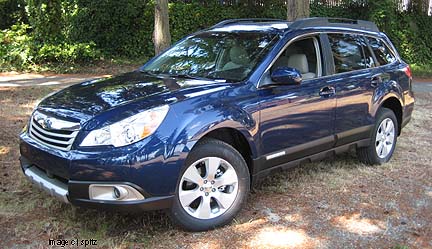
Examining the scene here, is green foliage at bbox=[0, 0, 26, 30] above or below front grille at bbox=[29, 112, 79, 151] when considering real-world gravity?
above

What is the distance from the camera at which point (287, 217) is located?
174 inches

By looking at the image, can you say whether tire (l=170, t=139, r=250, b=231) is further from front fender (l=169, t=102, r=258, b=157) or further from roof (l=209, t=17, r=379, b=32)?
roof (l=209, t=17, r=379, b=32)

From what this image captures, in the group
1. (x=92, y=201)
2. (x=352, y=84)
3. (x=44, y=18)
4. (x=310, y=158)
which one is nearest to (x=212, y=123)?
(x=92, y=201)

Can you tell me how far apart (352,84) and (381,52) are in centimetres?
108

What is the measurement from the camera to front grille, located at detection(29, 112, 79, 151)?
3.72m

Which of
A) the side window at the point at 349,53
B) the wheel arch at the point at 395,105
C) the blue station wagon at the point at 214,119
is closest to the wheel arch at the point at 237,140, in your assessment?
the blue station wagon at the point at 214,119

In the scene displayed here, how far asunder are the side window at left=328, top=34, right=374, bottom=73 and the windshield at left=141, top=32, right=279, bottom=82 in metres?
0.85

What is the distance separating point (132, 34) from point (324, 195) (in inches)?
496

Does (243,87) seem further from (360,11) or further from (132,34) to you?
(360,11)

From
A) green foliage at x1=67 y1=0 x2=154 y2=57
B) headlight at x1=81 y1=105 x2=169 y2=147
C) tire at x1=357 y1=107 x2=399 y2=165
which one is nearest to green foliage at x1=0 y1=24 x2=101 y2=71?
green foliage at x1=67 y1=0 x2=154 y2=57

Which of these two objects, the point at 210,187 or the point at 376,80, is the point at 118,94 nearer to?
the point at 210,187

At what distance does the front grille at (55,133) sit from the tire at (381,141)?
11.8ft

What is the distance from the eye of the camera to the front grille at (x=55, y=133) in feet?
12.2

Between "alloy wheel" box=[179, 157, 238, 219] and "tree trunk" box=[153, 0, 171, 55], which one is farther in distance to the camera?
"tree trunk" box=[153, 0, 171, 55]
